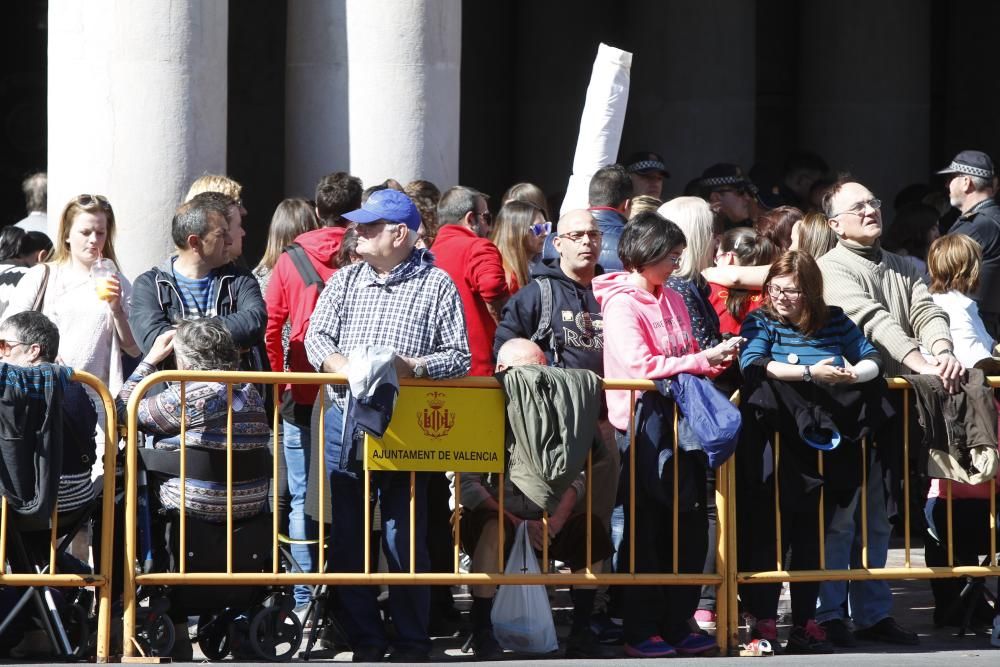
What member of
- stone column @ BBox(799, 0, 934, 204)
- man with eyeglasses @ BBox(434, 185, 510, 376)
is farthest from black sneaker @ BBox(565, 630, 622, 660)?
stone column @ BBox(799, 0, 934, 204)

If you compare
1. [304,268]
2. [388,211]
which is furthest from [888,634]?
[304,268]

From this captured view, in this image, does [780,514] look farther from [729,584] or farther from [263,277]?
[263,277]

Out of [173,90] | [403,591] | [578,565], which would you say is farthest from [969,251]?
[173,90]

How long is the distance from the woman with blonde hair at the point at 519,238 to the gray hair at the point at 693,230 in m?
0.67

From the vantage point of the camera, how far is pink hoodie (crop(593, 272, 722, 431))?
7.82 m

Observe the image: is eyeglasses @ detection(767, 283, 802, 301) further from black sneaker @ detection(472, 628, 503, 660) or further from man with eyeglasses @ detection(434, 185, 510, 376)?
black sneaker @ detection(472, 628, 503, 660)

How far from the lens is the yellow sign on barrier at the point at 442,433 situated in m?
7.60

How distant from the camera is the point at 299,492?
8.52 metres

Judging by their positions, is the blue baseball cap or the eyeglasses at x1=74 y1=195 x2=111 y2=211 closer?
the blue baseball cap

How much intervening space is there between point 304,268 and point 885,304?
2864 millimetres

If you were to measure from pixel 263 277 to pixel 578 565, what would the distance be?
2424 mm

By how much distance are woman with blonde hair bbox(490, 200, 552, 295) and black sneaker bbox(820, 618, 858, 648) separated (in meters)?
2.41

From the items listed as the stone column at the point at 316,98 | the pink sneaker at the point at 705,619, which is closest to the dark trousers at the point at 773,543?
the pink sneaker at the point at 705,619

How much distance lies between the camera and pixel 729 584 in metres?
7.99
